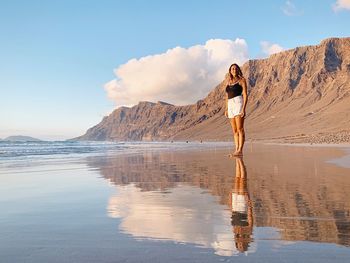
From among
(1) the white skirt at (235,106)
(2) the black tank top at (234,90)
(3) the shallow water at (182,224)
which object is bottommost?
(3) the shallow water at (182,224)

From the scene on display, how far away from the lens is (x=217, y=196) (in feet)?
22.4

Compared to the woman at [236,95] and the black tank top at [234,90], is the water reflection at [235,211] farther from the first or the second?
the black tank top at [234,90]

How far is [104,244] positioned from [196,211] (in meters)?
1.94

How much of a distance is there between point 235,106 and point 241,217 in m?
7.53

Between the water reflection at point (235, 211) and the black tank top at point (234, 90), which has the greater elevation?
the black tank top at point (234, 90)

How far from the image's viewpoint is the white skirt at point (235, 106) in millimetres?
11931

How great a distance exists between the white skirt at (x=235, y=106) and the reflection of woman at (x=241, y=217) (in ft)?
15.1

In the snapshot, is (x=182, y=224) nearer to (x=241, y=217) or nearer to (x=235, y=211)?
(x=241, y=217)

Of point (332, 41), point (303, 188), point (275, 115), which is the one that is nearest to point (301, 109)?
point (275, 115)

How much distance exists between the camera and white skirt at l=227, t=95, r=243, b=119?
39.1 ft

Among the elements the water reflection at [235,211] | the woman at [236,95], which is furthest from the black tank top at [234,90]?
the water reflection at [235,211]

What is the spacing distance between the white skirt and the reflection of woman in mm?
4604

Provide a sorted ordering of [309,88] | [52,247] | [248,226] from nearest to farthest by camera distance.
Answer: [52,247] → [248,226] → [309,88]

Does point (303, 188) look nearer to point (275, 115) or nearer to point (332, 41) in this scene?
point (275, 115)
